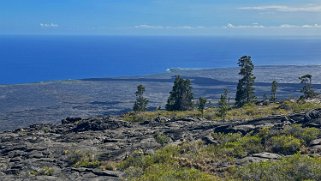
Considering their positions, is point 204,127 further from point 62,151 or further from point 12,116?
point 12,116

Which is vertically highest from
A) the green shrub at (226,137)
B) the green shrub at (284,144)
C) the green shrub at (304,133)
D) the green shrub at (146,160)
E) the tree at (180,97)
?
the green shrub at (304,133)

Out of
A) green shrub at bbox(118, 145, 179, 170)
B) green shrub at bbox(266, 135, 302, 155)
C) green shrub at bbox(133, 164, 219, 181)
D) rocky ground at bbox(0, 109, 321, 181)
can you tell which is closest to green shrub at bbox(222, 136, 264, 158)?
green shrub at bbox(266, 135, 302, 155)

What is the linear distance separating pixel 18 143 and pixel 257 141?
25346mm

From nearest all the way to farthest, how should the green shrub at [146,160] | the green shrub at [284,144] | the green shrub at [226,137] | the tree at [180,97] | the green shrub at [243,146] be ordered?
the green shrub at [146,160] < the green shrub at [284,144] < the green shrub at [243,146] < the green shrub at [226,137] < the tree at [180,97]

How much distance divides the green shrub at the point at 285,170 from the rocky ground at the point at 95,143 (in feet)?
12.6

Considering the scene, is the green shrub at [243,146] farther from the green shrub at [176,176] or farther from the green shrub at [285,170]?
the green shrub at [176,176]

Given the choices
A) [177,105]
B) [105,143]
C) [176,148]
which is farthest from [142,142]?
[177,105]

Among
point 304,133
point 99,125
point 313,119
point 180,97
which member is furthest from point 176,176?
point 180,97

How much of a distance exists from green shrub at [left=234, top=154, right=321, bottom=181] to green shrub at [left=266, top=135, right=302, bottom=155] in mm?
5157

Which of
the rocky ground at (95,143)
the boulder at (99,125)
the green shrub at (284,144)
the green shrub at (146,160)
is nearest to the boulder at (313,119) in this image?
the rocky ground at (95,143)

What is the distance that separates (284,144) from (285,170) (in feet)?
23.8

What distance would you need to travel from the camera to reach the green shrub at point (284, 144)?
3256cm

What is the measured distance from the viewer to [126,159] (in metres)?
34.3

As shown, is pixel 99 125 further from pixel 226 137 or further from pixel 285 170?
pixel 285 170
